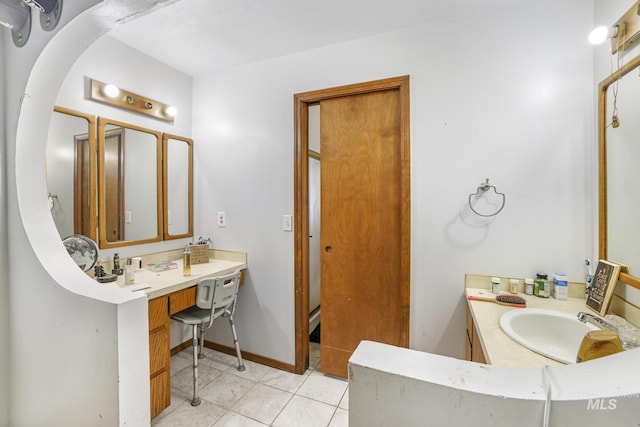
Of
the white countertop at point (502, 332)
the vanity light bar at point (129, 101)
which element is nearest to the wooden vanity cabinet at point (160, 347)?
the vanity light bar at point (129, 101)

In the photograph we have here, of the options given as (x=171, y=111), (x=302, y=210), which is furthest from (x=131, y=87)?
(x=302, y=210)

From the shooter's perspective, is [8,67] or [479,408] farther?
[8,67]

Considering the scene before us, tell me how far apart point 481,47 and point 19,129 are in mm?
2310

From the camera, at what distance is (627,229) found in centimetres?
119

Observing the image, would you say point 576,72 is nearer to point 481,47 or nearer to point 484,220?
point 481,47

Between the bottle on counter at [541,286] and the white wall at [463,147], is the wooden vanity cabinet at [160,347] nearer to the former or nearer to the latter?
the white wall at [463,147]

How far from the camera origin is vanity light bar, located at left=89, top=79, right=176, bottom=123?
1858 mm

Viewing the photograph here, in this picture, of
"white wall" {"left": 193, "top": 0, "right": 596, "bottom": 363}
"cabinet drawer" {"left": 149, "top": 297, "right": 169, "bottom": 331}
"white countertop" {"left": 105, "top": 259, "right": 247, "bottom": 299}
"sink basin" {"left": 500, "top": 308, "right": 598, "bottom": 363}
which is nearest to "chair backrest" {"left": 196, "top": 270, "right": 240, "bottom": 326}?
"white countertop" {"left": 105, "top": 259, "right": 247, "bottom": 299}

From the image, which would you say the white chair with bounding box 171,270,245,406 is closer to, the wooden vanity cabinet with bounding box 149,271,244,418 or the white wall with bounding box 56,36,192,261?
the wooden vanity cabinet with bounding box 149,271,244,418

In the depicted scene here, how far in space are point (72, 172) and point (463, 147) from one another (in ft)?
8.29

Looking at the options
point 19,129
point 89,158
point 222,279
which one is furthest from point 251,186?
point 19,129

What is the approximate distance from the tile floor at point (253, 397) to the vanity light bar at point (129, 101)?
2088 millimetres

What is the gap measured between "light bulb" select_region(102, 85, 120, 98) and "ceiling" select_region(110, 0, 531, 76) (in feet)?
1.20

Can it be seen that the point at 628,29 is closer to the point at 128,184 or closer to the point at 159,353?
the point at 159,353
